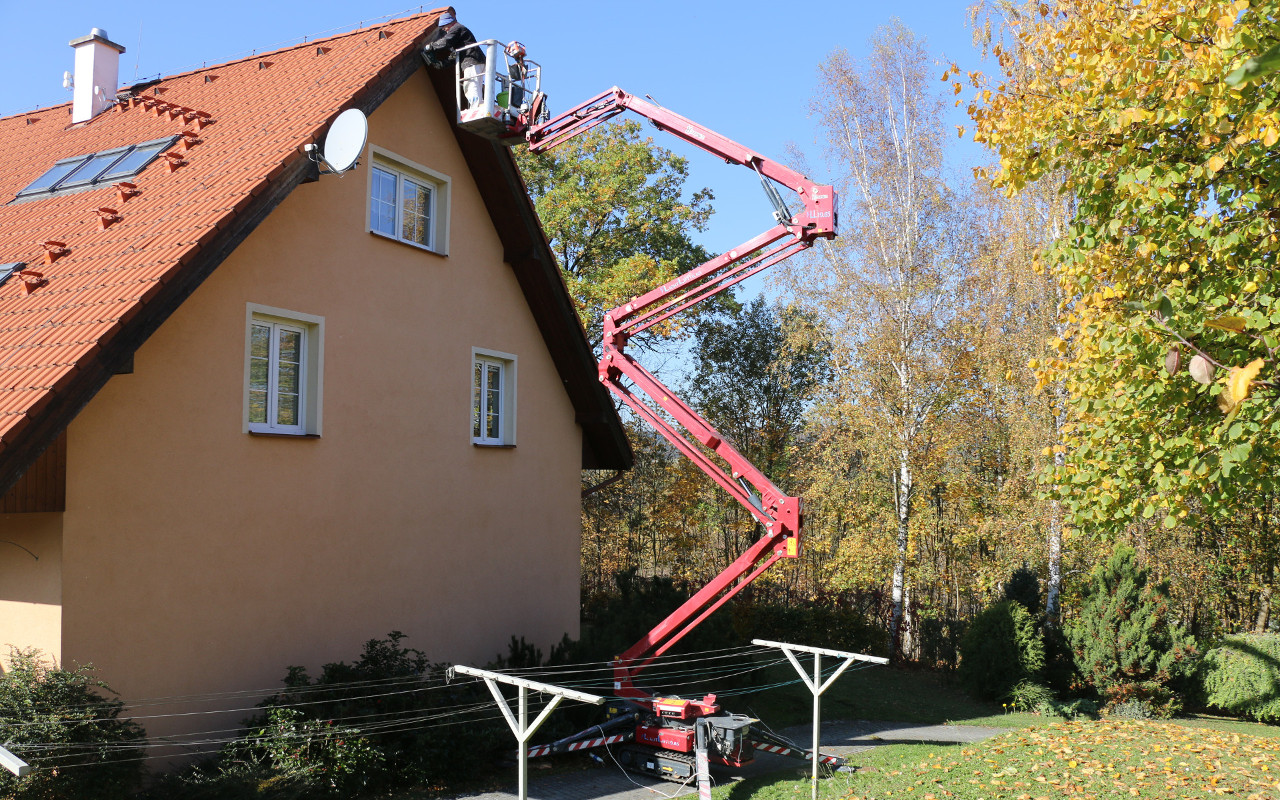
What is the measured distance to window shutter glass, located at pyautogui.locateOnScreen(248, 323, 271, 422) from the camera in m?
10.4

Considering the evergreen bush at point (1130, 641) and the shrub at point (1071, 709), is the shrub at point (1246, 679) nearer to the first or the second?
the evergreen bush at point (1130, 641)

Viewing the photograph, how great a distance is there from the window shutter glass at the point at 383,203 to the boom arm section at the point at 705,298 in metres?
Result: 2.14

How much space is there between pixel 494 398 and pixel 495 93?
442 cm

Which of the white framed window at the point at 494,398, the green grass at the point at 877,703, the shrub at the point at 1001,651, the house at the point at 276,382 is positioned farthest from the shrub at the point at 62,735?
the shrub at the point at 1001,651

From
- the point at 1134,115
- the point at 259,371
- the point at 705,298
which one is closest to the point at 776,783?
the point at 705,298

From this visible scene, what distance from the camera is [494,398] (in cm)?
1427

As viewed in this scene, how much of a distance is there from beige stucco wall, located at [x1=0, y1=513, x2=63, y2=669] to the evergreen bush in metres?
16.6

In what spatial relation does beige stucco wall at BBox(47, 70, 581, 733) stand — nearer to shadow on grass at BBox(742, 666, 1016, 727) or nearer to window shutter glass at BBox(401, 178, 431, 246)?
window shutter glass at BBox(401, 178, 431, 246)

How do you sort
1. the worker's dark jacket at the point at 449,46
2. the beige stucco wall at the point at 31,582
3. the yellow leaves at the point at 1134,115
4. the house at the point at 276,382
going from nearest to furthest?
1. the yellow leaves at the point at 1134,115
2. the beige stucco wall at the point at 31,582
3. the house at the point at 276,382
4. the worker's dark jacket at the point at 449,46

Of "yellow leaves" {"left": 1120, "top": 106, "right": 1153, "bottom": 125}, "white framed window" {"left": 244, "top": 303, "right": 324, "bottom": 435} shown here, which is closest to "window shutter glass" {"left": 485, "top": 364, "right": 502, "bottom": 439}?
"white framed window" {"left": 244, "top": 303, "right": 324, "bottom": 435}

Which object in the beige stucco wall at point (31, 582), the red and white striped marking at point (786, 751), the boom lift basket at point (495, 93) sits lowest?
the red and white striped marking at point (786, 751)

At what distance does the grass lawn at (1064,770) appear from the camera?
9.08m

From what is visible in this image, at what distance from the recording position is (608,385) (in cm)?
1396

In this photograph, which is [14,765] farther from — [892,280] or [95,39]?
[892,280]
